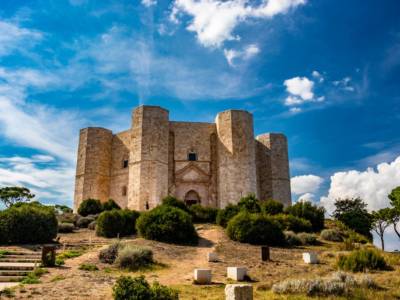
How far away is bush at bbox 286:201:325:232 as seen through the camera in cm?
2239

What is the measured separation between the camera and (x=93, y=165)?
34.6 meters

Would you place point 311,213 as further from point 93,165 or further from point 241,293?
point 93,165

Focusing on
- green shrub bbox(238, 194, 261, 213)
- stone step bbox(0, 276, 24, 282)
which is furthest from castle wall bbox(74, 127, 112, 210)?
stone step bbox(0, 276, 24, 282)

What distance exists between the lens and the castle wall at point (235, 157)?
3116 cm

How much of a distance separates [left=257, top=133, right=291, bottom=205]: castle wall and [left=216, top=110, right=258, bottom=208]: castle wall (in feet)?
14.2

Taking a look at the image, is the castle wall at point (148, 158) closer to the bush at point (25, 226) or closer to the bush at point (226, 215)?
the bush at point (226, 215)

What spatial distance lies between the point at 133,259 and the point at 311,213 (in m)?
14.7

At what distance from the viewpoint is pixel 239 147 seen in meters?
32.0

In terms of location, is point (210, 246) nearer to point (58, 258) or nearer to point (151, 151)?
point (58, 258)

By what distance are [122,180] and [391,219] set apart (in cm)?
2513

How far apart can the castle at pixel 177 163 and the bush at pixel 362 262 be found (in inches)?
787

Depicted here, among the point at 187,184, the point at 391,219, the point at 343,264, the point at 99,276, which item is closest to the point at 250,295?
the point at 99,276

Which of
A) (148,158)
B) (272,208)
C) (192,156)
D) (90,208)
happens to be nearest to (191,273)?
(272,208)

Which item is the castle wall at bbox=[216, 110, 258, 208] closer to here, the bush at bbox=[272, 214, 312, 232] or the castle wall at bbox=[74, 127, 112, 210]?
the bush at bbox=[272, 214, 312, 232]
